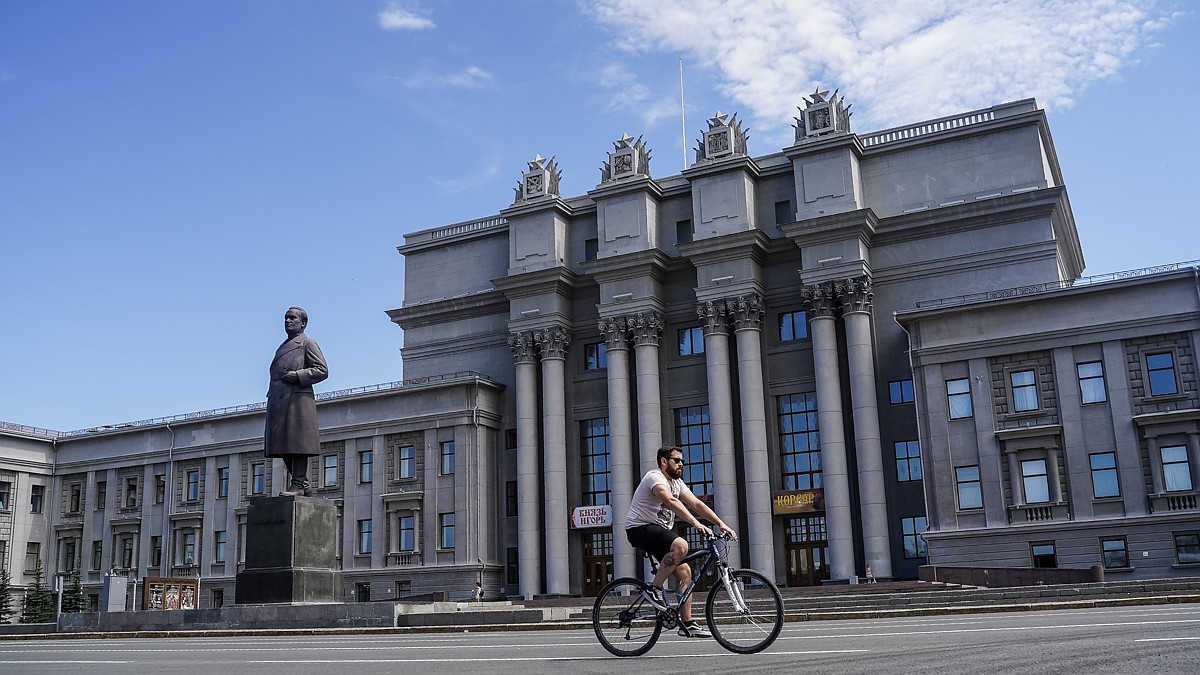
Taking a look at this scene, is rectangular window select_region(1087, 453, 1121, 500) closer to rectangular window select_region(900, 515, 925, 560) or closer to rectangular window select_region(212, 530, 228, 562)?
rectangular window select_region(900, 515, 925, 560)

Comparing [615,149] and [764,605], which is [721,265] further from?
[764,605]

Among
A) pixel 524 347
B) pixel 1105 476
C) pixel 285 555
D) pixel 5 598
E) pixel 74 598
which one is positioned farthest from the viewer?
pixel 74 598

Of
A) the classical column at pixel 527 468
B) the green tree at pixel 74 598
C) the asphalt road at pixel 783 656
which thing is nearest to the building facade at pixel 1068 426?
the classical column at pixel 527 468

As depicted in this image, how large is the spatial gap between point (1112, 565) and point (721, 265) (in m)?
21.4

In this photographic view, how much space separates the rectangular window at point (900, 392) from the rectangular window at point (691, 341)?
9.66 m

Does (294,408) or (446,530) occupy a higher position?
(294,408)

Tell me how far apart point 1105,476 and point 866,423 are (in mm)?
9897

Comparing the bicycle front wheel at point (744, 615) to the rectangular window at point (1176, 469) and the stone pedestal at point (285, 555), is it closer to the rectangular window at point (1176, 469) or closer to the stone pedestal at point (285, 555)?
the stone pedestal at point (285, 555)

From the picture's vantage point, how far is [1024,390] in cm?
4297

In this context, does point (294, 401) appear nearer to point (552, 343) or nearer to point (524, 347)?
point (552, 343)

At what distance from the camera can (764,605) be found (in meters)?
10.3

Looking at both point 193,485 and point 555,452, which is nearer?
point 555,452

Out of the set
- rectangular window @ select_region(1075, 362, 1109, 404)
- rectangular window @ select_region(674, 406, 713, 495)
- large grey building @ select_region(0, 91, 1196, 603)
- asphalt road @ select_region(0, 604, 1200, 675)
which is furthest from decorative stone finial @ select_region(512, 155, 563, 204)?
asphalt road @ select_region(0, 604, 1200, 675)

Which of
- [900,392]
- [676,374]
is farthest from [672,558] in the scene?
[676,374]
